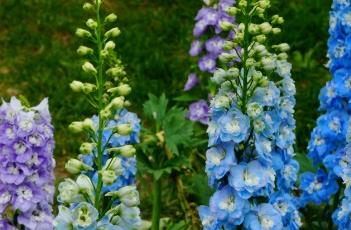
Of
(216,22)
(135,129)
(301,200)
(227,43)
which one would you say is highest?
(216,22)

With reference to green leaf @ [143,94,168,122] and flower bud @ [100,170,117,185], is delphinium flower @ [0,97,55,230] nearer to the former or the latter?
flower bud @ [100,170,117,185]

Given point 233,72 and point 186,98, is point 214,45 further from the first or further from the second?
point 233,72

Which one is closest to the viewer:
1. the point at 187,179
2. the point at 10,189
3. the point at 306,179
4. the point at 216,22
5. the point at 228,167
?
the point at 228,167

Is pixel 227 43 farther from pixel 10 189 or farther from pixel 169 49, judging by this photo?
pixel 169 49

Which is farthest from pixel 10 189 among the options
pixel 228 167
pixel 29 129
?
pixel 228 167

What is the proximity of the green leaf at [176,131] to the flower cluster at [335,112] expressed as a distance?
671 mm

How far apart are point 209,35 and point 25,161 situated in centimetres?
238

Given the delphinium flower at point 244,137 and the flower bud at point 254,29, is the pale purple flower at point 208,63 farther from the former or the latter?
the flower bud at point 254,29

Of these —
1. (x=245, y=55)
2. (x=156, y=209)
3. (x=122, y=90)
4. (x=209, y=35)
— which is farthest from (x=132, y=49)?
(x=122, y=90)

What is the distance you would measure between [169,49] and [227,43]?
4802 millimetres

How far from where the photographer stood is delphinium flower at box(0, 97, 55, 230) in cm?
311

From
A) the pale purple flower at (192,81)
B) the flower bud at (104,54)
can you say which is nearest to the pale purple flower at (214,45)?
the pale purple flower at (192,81)

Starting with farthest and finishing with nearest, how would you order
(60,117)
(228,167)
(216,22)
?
(60,117) < (216,22) < (228,167)

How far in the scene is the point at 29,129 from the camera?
309 centimetres
